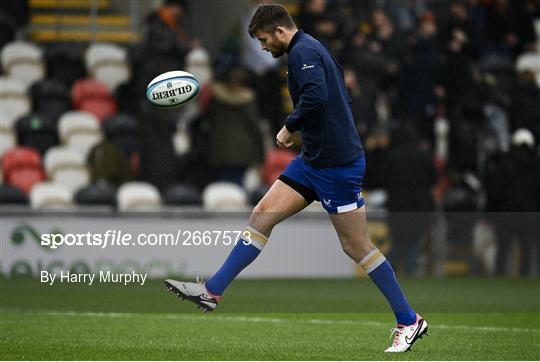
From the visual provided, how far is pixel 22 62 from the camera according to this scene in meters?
21.0

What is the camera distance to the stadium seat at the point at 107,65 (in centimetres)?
2119

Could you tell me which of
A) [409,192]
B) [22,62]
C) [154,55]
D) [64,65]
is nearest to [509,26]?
[409,192]

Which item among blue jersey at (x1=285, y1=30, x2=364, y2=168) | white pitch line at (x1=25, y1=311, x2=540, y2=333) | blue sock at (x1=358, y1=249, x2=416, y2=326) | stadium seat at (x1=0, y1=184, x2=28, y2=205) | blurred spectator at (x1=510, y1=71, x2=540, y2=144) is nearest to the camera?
blue jersey at (x1=285, y1=30, x2=364, y2=168)

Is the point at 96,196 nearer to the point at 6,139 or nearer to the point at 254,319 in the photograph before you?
the point at 6,139

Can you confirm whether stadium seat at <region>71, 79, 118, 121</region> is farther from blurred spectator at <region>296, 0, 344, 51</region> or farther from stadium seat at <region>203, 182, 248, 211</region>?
blurred spectator at <region>296, 0, 344, 51</region>

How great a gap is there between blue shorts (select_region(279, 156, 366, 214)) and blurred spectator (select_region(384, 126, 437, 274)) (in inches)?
336

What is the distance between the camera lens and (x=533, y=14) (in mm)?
24453

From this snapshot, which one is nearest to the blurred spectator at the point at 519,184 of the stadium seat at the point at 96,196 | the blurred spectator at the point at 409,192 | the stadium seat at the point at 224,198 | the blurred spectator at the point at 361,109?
the blurred spectator at the point at 409,192

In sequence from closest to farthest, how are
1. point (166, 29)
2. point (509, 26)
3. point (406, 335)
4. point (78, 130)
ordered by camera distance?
point (406, 335) < point (78, 130) < point (166, 29) < point (509, 26)

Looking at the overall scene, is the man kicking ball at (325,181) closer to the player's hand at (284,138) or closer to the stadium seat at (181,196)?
the player's hand at (284,138)

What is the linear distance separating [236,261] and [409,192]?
29.8ft

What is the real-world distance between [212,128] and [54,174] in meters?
2.15

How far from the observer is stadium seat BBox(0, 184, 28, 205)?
1845 centimetres

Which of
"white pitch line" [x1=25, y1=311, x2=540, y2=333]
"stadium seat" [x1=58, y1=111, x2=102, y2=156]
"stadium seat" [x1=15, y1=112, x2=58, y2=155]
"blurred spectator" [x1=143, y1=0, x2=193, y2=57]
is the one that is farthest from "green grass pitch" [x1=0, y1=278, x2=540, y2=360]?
"blurred spectator" [x1=143, y1=0, x2=193, y2=57]
